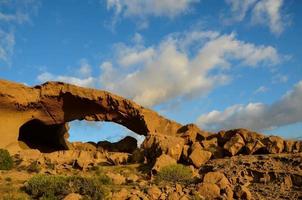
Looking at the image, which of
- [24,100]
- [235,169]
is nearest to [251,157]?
[235,169]

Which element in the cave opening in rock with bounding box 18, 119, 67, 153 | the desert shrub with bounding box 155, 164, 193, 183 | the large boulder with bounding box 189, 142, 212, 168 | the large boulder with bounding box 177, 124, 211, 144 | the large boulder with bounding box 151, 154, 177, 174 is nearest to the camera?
the desert shrub with bounding box 155, 164, 193, 183

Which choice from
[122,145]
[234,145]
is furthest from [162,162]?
[122,145]

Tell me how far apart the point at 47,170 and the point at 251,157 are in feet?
37.0

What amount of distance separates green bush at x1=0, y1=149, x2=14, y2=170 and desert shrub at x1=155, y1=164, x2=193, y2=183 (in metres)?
9.13

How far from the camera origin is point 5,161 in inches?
1024

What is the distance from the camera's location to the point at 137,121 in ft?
110

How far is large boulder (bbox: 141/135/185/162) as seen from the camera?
25.9 m

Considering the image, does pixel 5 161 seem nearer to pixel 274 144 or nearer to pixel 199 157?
pixel 199 157

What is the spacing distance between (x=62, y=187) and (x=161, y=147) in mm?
8386

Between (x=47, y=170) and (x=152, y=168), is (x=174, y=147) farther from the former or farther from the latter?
(x=47, y=170)

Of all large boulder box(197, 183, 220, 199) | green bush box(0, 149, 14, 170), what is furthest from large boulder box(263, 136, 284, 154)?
green bush box(0, 149, 14, 170)

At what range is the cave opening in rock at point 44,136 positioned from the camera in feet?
119

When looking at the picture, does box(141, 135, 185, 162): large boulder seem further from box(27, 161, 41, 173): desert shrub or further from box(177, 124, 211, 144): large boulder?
box(27, 161, 41, 173): desert shrub

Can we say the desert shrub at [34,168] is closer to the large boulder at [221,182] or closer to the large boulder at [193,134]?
the large boulder at [221,182]
